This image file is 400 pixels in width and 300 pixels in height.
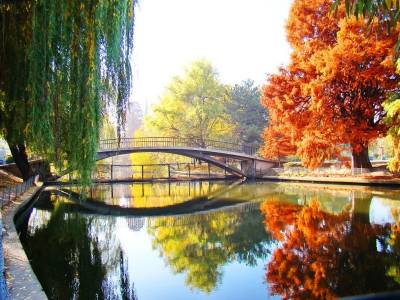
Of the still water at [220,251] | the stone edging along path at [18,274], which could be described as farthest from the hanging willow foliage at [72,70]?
the still water at [220,251]

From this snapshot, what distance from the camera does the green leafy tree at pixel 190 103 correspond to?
34969 mm

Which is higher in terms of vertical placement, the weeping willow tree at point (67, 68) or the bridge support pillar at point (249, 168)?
the weeping willow tree at point (67, 68)

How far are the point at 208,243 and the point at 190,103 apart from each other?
2747cm

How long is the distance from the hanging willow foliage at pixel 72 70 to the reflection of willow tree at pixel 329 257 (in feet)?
11.9

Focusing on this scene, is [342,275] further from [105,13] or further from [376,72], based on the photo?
[376,72]

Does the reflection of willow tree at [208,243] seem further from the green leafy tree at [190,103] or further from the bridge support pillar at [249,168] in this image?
the green leafy tree at [190,103]

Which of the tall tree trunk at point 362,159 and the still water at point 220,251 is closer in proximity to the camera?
the still water at point 220,251

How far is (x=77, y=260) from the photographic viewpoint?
731 centimetres

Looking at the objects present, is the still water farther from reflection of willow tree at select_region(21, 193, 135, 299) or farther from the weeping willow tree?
the weeping willow tree

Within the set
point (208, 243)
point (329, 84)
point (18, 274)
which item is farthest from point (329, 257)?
point (329, 84)

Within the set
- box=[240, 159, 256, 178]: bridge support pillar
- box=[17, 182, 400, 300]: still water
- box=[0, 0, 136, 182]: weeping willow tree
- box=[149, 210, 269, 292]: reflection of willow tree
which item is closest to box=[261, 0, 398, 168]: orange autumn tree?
box=[17, 182, 400, 300]: still water

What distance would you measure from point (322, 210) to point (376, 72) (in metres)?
8.42

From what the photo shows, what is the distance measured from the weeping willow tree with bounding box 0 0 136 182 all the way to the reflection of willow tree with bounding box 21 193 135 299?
170 cm

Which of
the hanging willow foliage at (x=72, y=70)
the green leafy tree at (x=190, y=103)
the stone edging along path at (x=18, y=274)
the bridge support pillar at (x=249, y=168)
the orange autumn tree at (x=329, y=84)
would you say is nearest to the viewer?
the stone edging along path at (x=18, y=274)
